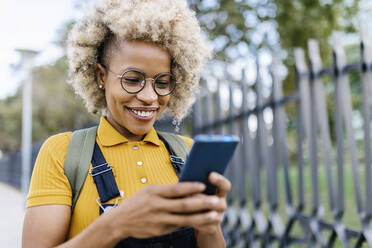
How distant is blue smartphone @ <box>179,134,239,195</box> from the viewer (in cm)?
91

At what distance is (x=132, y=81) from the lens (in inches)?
52.4

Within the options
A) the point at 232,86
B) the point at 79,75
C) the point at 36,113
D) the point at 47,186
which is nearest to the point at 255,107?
the point at 232,86

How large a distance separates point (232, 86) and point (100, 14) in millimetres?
3396

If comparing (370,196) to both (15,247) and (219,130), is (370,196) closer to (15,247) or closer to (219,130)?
(219,130)

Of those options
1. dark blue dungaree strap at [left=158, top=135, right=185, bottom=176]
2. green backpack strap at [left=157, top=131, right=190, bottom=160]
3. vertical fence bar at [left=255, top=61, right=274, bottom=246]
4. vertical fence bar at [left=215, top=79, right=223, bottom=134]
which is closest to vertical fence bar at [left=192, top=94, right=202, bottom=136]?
vertical fence bar at [left=215, top=79, right=223, bottom=134]

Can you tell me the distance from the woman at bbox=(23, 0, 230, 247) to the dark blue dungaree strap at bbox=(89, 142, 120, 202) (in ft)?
0.07

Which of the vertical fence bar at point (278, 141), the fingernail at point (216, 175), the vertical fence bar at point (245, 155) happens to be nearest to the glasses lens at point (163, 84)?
the fingernail at point (216, 175)

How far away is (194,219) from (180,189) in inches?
3.0

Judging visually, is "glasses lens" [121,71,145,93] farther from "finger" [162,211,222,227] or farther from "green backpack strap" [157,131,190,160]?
"finger" [162,211,222,227]

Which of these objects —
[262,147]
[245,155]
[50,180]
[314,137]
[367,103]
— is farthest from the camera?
[245,155]

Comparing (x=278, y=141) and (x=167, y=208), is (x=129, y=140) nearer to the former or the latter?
(x=167, y=208)

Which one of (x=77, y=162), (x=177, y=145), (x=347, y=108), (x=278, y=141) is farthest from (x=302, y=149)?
(x=77, y=162)

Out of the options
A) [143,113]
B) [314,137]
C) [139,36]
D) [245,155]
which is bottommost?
[245,155]

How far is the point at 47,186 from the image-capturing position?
1.20 meters
